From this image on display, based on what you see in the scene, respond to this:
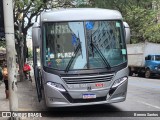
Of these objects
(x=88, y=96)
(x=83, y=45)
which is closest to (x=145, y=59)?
(x=83, y=45)

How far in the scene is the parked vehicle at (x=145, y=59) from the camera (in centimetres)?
3271

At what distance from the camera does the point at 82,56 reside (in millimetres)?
10852

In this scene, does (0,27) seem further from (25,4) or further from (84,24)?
(25,4)

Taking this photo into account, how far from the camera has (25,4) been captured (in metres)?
27.0

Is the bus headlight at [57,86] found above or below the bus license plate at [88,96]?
above

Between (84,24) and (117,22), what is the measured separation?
1016 millimetres

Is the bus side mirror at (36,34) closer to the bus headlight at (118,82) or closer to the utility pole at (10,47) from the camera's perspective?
the utility pole at (10,47)

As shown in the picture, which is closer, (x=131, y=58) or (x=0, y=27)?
(x=0, y=27)

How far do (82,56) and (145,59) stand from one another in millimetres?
24170

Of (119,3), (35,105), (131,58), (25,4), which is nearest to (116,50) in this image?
(35,105)

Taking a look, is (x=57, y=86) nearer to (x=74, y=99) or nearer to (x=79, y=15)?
(x=74, y=99)

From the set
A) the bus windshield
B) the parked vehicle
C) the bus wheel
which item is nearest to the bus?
the bus windshield

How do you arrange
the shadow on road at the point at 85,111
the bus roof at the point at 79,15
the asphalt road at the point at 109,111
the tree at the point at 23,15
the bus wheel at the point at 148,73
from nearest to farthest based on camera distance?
the asphalt road at the point at 109,111 → the bus roof at the point at 79,15 → the shadow on road at the point at 85,111 → the tree at the point at 23,15 → the bus wheel at the point at 148,73

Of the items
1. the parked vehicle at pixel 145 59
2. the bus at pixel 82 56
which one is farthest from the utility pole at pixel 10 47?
the parked vehicle at pixel 145 59
